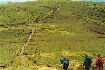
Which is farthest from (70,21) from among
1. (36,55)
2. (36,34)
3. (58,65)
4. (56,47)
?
(58,65)

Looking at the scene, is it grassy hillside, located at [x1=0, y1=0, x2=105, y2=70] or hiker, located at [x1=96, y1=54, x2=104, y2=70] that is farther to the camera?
grassy hillside, located at [x1=0, y1=0, x2=105, y2=70]

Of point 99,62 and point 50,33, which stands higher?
point 99,62

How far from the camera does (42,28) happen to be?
6912 centimetres

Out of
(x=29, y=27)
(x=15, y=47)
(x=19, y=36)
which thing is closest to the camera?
(x=15, y=47)

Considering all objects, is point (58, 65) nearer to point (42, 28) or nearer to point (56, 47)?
point (56, 47)

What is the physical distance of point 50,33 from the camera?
2544 inches

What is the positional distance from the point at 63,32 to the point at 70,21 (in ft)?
37.9

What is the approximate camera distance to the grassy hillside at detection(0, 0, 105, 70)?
45906 millimetres

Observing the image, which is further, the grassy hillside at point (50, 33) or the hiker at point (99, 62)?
the grassy hillside at point (50, 33)

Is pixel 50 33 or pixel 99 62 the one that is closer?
pixel 99 62

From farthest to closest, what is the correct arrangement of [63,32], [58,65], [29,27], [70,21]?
[70,21] < [29,27] < [63,32] < [58,65]

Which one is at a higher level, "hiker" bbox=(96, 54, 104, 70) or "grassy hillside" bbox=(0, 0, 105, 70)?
"hiker" bbox=(96, 54, 104, 70)

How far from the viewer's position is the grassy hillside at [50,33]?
45906 mm

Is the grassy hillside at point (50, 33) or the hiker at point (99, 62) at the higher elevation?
the hiker at point (99, 62)
